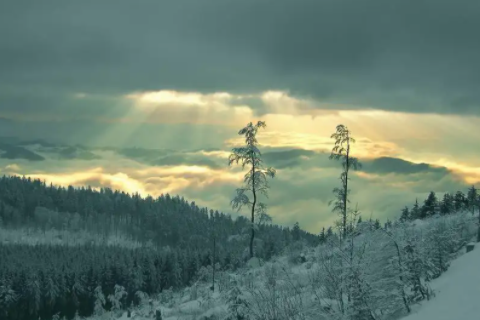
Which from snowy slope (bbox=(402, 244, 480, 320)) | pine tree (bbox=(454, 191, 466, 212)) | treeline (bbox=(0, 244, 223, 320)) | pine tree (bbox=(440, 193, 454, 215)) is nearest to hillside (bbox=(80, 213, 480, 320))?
snowy slope (bbox=(402, 244, 480, 320))

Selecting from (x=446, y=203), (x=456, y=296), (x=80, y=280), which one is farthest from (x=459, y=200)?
(x=80, y=280)

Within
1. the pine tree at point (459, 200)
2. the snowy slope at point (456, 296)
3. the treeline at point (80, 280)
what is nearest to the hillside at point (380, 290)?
the snowy slope at point (456, 296)

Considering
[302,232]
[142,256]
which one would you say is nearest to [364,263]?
[142,256]

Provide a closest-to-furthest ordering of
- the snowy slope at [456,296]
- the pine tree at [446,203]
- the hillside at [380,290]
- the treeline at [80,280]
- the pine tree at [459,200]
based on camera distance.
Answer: the snowy slope at [456,296] → the hillside at [380,290] → the pine tree at [459,200] → the pine tree at [446,203] → the treeline at [80,280]

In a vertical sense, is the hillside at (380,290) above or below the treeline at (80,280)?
above

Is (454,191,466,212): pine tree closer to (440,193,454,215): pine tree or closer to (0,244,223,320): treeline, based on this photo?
(440,193,454,215): pine tree

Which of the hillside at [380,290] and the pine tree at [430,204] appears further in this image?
the pine tree at [430,204]

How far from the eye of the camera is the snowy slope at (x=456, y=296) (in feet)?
23.3

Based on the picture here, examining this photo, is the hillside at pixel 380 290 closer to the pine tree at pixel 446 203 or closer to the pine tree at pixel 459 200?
the pine tree at pixel 459 200

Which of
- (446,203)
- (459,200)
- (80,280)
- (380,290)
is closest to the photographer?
(380,290)

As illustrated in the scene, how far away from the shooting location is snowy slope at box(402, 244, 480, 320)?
23.3 feet

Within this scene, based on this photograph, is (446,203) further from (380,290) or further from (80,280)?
(80,280)

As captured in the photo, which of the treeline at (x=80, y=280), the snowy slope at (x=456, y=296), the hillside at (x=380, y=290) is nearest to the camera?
the snowy slope at (x=456, y=296)

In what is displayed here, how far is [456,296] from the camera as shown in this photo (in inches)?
311
